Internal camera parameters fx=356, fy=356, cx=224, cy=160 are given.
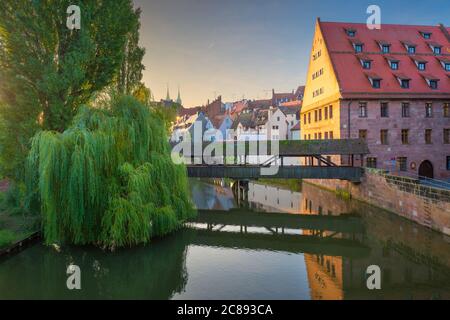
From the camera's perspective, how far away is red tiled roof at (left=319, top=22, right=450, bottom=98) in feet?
98.2

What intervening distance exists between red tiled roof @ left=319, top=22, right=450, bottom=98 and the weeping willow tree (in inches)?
777

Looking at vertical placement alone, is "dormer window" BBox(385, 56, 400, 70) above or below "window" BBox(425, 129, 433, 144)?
above

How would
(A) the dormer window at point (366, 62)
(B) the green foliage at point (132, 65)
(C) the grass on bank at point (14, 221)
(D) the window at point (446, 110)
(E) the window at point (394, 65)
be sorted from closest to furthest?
(C) the grass on bank at point (14, 221) → (B) the green foliage at point (132, 65) → (D) the window at point (446, 110) → (A) the dormer window at point (366, 62) → (E) the window at point (394, 65)

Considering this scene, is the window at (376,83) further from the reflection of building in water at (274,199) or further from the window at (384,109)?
the reflection of building in water at (274,199)

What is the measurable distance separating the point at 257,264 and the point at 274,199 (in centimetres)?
1647

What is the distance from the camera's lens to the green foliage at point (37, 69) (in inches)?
632

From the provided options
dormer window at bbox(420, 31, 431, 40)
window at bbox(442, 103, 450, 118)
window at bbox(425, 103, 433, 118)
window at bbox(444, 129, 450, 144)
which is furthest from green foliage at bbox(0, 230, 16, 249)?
dormer window at bbox(420, 31, 431, 40)

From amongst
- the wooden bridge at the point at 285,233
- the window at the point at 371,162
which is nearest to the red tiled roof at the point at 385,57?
the window at the point at 371,162

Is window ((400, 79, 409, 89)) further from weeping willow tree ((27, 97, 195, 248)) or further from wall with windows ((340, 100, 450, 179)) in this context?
weeping willow tree ((27, 97, 195, 248))

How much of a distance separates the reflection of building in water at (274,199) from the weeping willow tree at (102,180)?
38.8 ft

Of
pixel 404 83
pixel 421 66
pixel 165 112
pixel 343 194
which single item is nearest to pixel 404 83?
pixel 404 83
